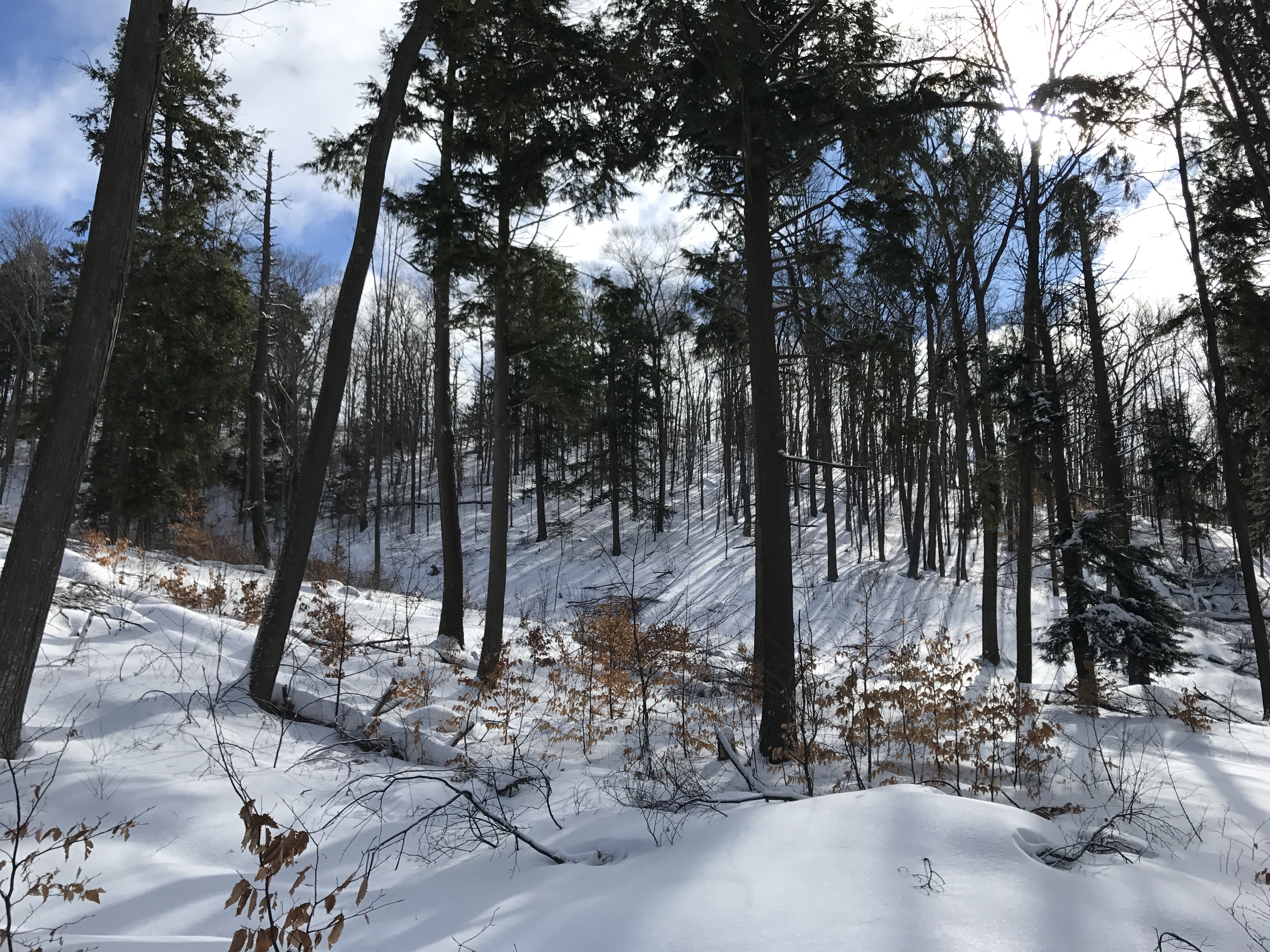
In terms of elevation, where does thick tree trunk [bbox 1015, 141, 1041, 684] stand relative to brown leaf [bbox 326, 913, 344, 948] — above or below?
above

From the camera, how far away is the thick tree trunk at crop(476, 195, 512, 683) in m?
10.3

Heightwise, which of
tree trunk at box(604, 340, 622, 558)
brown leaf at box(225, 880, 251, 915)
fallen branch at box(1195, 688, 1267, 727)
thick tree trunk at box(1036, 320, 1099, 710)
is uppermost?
tree trunk at box(604, 340, 622, 558)

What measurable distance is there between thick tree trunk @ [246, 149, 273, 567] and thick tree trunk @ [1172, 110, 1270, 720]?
20123mm

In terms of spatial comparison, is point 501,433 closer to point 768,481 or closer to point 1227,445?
point 768,481

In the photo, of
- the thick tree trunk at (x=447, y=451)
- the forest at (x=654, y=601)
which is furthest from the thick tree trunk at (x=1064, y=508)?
the thick tree trunk at (x=447, y=451)

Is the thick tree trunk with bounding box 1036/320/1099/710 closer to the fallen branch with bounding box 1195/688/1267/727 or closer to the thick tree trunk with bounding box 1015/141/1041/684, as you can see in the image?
the thick tree trunk with bounding box 1015/141/1041/684

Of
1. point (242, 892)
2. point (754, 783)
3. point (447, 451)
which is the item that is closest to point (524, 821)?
point (754, 783)

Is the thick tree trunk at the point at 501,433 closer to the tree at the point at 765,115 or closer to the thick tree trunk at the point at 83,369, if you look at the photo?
the tree at the point at 765,115

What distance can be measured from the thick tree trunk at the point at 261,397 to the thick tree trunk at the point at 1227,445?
66.0ft

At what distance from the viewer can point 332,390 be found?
7.04 meters

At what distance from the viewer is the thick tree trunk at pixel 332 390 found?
265 inches

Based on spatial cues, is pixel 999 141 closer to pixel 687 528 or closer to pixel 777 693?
pixel 777 693

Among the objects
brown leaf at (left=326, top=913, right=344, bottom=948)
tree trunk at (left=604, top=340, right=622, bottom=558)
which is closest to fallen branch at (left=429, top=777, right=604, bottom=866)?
brown leaf at (left=326, top=913, right=344, bottom=948)

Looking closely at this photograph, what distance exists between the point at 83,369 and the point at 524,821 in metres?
4.81
